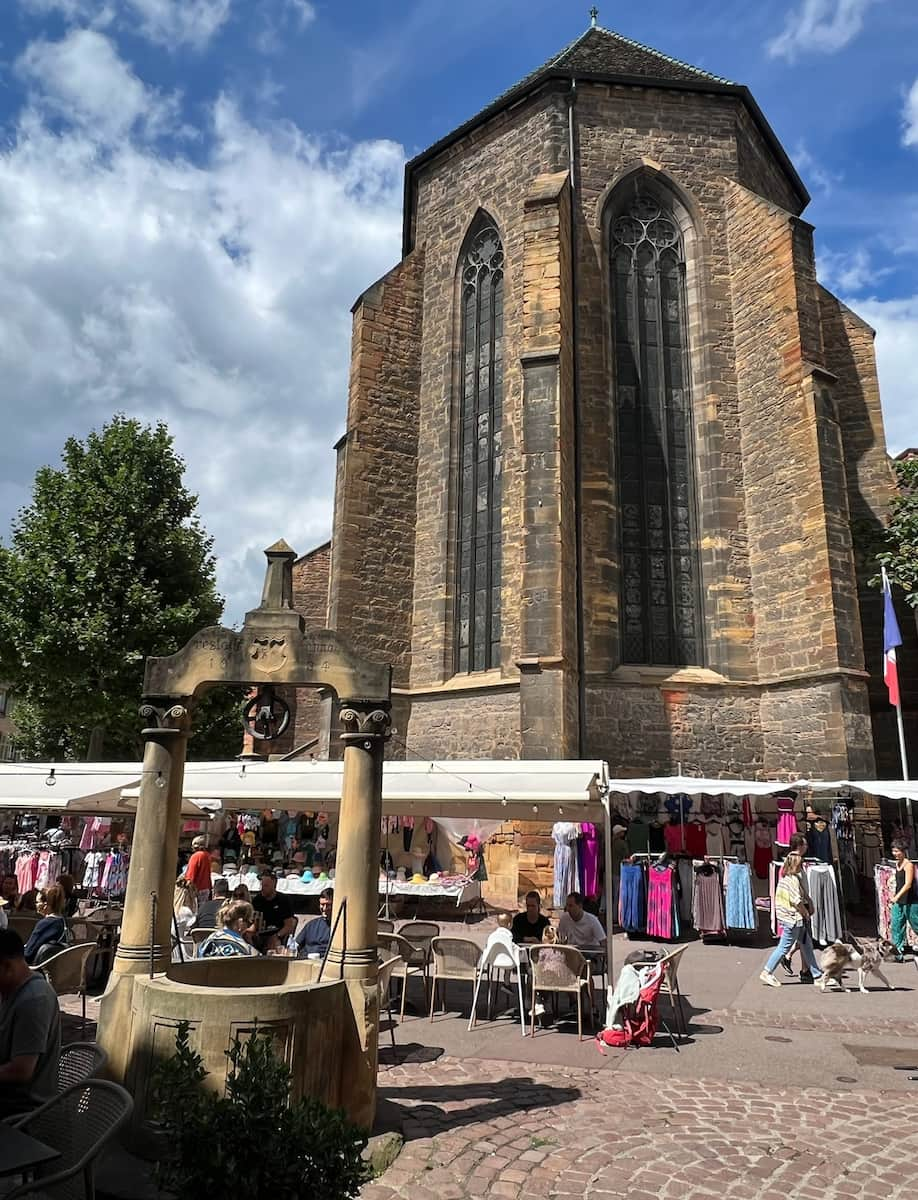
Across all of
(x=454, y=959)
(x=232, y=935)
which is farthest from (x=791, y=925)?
(x=232, y=935)

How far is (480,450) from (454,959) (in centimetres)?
1284

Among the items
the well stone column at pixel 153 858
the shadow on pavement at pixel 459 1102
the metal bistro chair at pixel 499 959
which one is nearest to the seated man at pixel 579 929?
the metal bistro chair at pixel 499 959

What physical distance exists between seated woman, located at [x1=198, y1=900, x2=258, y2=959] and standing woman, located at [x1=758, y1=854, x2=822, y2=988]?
5.89m

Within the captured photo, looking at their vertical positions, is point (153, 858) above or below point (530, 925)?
above

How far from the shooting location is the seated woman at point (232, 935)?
7.40 meters

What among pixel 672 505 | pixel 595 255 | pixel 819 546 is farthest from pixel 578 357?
pixel 819 546

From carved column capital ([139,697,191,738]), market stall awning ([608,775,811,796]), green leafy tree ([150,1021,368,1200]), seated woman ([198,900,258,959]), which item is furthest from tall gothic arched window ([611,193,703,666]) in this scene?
green leafy tree ([150,1021,368,1200])

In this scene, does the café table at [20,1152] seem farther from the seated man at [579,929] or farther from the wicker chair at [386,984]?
the seated man at [579,929]

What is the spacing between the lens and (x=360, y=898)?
19.3 feet

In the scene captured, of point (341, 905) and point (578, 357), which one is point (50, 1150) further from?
point (578, 357)

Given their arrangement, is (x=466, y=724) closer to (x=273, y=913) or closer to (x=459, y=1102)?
(x=273, y=913)

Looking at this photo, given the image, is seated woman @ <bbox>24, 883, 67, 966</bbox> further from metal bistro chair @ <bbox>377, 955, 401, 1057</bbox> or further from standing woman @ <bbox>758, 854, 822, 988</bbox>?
standing woman @ <bbox>758, 854, 822, 988</bbox>

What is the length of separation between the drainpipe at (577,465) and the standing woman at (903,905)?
5.66 metres

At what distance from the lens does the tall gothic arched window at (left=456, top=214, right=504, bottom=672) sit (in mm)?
18562
